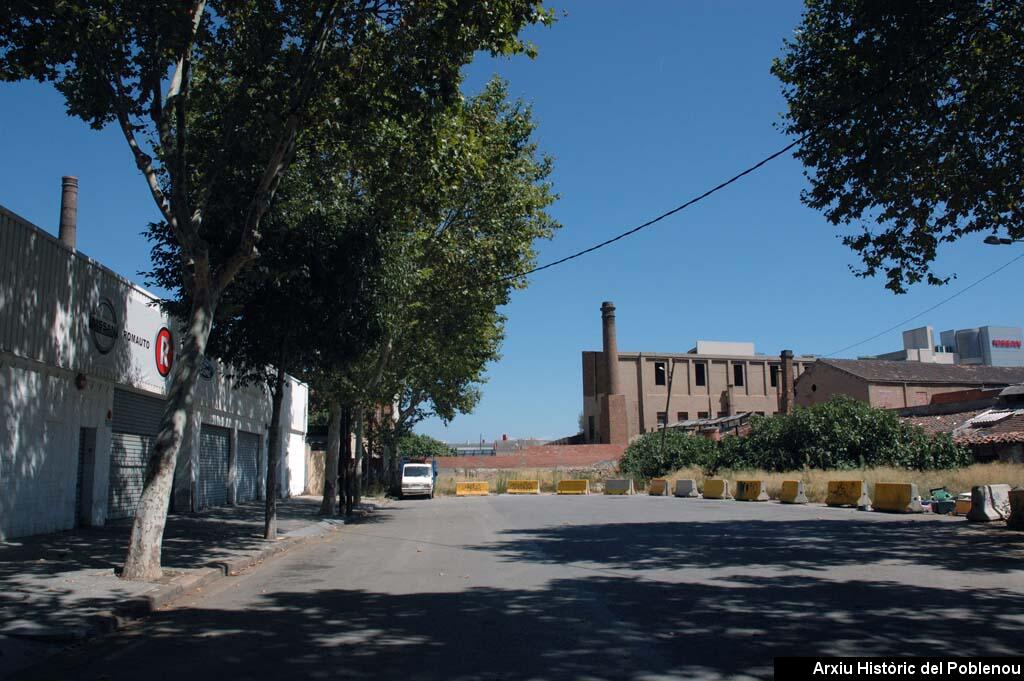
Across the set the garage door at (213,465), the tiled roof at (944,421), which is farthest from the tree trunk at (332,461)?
the tiled roof at (944,421)

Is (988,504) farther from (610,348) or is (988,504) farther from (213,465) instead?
(610,348)

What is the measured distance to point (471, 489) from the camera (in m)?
49.8

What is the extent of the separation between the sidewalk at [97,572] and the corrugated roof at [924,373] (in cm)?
5064

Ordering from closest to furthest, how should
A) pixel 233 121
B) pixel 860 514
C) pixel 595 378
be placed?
pixel 233 121, pixel 860 514, pixel 595 378

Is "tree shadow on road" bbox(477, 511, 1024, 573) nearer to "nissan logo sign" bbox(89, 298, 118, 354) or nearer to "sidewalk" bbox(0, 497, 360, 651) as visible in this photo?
"sidewalk" bbox(0, 497, 360, 651)

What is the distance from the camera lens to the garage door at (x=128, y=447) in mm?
19266

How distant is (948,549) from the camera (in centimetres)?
1363

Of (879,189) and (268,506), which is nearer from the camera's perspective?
(879,189)

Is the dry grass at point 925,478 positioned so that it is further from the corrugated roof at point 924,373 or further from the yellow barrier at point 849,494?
the corrugated roof at point 924,373

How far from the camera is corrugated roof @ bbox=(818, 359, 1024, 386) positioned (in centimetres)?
5953

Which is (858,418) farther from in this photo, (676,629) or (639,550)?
(676,629)

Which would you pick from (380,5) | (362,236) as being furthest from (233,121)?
(362,236)

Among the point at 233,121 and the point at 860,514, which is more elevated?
the point at 233,121

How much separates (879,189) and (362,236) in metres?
9.90
